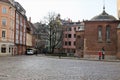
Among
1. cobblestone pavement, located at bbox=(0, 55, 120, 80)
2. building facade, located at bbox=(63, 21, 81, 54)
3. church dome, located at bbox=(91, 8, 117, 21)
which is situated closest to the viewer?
cobblestone pavement, located at bbox=(0, 55, 120, 80)

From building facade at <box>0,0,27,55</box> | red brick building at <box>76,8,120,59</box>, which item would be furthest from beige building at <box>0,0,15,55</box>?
red brick building at <box>76,8,120,59</box>

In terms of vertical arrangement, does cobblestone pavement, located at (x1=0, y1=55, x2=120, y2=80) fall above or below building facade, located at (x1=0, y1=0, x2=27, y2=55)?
below

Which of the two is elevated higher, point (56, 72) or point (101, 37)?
point (101, 37)

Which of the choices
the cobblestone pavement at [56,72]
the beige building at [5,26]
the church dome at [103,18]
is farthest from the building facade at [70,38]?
the cobblestone pavement at [56,72]

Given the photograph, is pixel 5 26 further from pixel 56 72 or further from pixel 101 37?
pixel 56 72

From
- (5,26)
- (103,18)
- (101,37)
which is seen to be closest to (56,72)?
(101,37)

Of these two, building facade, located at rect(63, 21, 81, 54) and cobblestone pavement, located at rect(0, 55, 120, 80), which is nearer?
cobblestone pavement, located at rect(0, 55, 120, 80)

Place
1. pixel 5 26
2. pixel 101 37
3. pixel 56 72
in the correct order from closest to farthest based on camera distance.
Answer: pixel 56 72 → pixel 101 37 → pixel 5 26

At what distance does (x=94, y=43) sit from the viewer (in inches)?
2653

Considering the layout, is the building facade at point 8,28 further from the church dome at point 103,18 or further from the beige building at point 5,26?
the church dome at point 103,18

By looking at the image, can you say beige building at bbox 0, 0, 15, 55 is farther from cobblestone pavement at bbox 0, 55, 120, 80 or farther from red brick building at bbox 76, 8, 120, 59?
cobblestone pavement at bbox 0, 55, 120, 80

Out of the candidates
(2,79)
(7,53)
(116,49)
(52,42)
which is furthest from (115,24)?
(2,79)

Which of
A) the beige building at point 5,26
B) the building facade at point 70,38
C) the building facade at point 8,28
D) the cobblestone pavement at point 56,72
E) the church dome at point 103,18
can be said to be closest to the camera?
the cobblestone pavement at point 56,72

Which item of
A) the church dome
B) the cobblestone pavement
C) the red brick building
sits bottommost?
the cobblestone pavement
